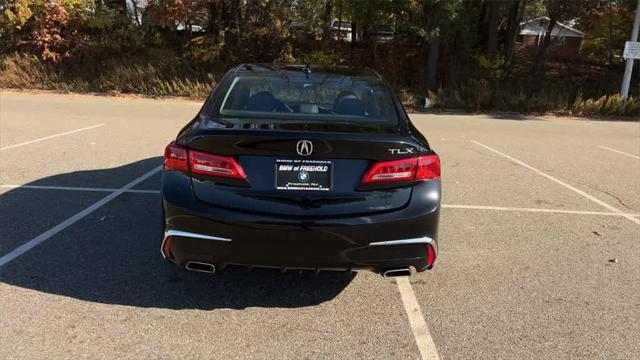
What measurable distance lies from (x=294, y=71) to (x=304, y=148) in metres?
1.53

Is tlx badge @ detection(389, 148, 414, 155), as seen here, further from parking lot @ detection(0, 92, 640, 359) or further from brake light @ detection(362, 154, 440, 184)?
parking lot @ detection(0, 92, 640, 359)

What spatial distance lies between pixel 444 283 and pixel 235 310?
1.57m

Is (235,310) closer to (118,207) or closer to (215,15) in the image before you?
(118,207)

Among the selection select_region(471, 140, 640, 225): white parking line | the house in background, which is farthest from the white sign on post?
select_region(471, 140, 640, 225): white parking line

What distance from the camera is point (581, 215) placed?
6254 mm

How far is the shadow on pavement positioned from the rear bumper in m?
0.52

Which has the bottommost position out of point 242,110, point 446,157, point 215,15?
point 446,157

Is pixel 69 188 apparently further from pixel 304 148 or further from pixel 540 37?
pixel 540 37

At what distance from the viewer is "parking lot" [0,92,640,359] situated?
11.1ft

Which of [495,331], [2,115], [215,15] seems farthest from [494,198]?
[215,15]

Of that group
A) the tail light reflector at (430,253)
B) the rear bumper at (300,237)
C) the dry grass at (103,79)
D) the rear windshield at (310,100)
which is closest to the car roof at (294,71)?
the rear windshield at (310,100)

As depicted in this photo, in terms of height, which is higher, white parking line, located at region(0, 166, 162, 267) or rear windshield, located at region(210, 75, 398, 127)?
rear windshield, located at region(210, 75, 398, 127)

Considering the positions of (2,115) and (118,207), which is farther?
(2,115)

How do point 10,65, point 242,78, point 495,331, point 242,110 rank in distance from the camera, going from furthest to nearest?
1. point 10,65
2. point 242,78
3. point 242,110
4. point 495,331
